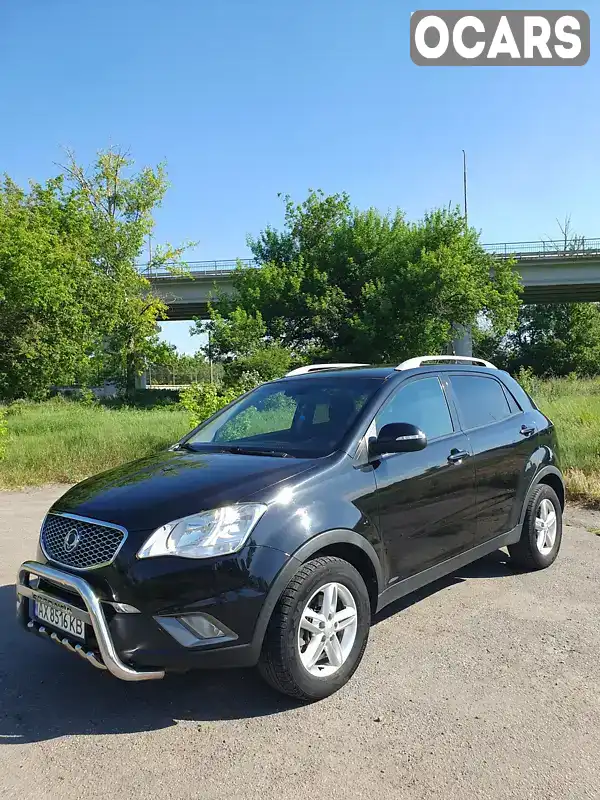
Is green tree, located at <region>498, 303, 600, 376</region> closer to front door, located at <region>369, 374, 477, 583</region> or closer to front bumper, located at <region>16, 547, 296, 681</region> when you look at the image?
front door, located at <region>369, 374, 477, 583</region>

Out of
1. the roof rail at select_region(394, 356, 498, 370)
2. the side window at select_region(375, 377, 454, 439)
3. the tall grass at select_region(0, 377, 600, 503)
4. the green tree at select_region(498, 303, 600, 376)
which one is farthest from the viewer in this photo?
the green tree at select_region(498, 303, 600, 376)

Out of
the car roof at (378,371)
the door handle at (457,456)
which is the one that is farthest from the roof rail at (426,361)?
the door handle at (457,456)

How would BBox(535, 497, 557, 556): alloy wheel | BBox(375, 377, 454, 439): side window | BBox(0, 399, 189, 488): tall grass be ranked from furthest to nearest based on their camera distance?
BBox(0, 399, 189, 488): tall grass, BBox(535, 497, 557, 556): alloy wheel, BBox(375, 377, 454, 439): side window

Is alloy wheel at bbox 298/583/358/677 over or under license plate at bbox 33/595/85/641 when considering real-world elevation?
under

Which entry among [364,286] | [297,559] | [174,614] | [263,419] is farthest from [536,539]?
[364,286]

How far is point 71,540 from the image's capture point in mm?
3352

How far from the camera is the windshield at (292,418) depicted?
4.02 metres

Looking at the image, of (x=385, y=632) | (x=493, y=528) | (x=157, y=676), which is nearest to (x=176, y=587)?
(x=157, y=676)

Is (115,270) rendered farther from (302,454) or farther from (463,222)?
(302,454)

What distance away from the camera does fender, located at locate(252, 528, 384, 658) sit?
10.2 ft

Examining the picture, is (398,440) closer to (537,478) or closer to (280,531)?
(280,531)

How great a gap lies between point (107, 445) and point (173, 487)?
9187 mm

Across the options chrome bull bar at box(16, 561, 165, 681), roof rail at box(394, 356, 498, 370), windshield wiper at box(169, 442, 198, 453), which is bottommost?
chrome bull bar at box(16, 561, 165, 681)

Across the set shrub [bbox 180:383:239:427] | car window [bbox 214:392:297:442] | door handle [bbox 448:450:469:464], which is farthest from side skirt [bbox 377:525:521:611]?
shrub [bbox 180:383:239:427]
